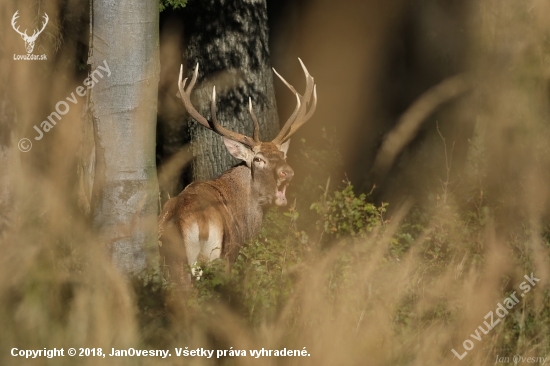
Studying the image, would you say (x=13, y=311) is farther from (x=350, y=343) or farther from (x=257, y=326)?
(x=350, y=343)

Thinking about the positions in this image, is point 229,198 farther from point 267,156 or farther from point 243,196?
point 267,156

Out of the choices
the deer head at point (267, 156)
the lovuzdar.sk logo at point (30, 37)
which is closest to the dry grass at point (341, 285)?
the lovuzdar.sk logo at point (30, 37)

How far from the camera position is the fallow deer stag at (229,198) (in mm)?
6871

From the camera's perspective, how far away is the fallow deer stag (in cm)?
687

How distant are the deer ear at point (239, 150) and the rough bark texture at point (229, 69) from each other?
622 millimetres

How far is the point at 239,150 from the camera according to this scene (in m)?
8.05

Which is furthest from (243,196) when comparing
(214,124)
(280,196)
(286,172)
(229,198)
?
(214,124)

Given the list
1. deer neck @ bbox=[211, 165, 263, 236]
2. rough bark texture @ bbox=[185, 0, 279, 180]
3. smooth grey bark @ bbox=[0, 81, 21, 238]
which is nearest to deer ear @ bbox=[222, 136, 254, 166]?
deer neck @ bbox=[211, 165, 263, 236]

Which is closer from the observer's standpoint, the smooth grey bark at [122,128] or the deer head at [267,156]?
the smooth grey bark at [122,128]

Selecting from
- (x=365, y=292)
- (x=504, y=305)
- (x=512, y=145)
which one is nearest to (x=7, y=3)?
(x=365, y=292)

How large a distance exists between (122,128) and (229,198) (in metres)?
2.75

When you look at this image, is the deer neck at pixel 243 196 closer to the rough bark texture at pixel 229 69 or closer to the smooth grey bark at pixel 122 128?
the rough bark texture at pixel 229 69

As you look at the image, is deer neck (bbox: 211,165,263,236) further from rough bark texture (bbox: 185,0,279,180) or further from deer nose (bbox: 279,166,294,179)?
rough bark texture (bbox: 185,0,279,180)

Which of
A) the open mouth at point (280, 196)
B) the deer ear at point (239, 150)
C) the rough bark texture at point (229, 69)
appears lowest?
the open mouth at point (280, 196)
